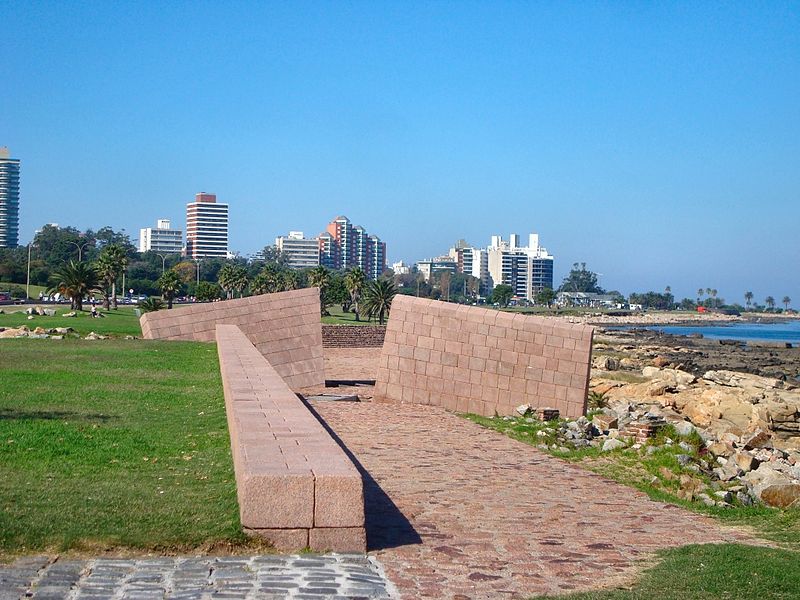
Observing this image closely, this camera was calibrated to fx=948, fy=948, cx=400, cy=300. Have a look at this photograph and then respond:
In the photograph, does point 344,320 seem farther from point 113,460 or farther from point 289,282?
point 113,460

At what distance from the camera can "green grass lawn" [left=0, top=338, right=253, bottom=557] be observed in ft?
20.3

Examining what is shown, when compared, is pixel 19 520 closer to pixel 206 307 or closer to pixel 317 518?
pixel 317 518

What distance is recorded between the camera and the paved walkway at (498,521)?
621 cm

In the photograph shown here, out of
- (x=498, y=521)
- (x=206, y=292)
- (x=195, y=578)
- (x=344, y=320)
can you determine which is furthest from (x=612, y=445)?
(x=206, y=292)

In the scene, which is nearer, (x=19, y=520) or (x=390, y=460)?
(x=19, y=520)

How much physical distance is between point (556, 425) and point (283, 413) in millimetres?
7366

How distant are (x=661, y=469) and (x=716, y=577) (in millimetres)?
5739

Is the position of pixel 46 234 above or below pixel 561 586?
above

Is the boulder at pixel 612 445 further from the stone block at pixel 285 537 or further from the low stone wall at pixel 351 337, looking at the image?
the low stone wall at pixel 351 337

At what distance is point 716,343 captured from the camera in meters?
82.7

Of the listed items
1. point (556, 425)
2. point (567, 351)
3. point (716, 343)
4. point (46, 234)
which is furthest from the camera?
point (46, 234)

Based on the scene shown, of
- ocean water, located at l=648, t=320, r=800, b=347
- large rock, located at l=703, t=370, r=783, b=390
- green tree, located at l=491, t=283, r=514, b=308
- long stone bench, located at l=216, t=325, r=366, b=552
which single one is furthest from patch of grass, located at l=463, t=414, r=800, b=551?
green tree, located at l=491, t=283, r=514, b=308

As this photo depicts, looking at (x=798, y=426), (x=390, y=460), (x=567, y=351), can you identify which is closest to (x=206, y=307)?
(x=567, y=351)

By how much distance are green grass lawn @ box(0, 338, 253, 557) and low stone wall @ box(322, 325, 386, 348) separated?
28.8 metres
